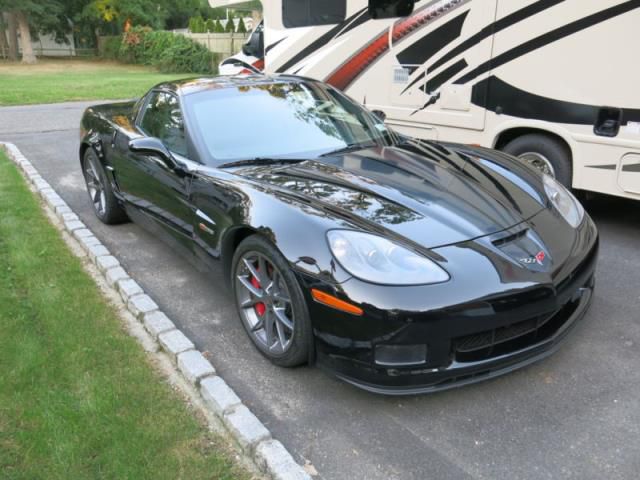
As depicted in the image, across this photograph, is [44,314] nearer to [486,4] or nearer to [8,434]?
[8,434]

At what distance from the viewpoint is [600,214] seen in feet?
17.8

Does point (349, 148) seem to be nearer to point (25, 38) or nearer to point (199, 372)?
point (199, 372)

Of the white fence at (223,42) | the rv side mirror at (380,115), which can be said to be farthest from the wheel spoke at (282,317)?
the white fence at (223,42)

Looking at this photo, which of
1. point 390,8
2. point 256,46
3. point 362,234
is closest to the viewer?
point 362,234

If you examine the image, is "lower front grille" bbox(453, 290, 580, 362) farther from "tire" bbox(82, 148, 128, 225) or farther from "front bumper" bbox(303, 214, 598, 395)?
"tire" bbox(82, 148, 128, 225)

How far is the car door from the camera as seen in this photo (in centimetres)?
364

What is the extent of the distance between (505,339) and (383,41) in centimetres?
462

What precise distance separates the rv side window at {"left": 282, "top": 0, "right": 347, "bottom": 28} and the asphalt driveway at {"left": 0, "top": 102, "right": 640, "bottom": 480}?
440 centimetres

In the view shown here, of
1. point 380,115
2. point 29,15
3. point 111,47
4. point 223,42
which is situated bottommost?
point 380,115

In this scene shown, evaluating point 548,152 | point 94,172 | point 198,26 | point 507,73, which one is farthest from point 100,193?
point 198,26

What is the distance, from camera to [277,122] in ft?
12.5

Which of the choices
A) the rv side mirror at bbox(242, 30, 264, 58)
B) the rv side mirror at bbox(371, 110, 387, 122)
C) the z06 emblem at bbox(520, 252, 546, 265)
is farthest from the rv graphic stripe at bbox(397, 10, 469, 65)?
the rv side mirror at bbox(242, 30, 264, 58)

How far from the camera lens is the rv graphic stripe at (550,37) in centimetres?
435

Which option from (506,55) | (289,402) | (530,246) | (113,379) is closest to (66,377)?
(113,379)
